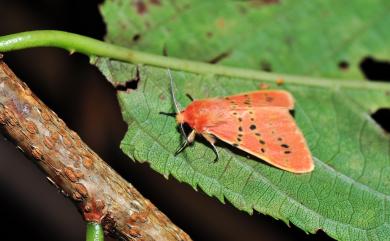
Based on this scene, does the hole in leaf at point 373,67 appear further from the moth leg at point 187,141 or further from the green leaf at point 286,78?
the moth leg at point 187,141

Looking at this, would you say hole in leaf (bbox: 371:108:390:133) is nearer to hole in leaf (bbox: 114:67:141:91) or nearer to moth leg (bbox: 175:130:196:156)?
moth leg (bbox: 175:130:196:156)

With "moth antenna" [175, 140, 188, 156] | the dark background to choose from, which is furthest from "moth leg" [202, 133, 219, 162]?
the dark background

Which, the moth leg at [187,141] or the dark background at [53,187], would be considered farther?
the dark background at [53,187]

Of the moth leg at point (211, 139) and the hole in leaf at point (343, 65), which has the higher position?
the moth leg at point (211, 139)

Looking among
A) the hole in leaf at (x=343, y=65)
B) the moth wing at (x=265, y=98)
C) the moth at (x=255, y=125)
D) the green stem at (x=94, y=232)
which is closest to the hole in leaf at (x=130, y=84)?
the moth at (x=255, y=125)

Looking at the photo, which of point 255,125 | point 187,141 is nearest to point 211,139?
point 187,141

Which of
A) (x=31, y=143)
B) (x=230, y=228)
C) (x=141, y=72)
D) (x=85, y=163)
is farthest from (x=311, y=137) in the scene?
(x=230, y=228)
